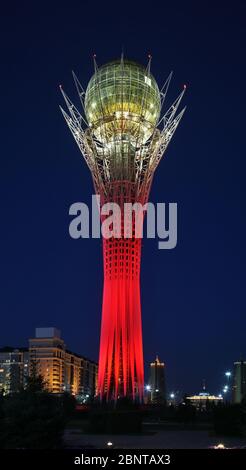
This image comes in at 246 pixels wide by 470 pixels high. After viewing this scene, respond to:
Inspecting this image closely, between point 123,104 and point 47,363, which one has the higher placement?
point 123,104

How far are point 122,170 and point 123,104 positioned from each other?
7.26m

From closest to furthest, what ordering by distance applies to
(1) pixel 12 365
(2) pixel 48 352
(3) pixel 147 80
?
(3) pixel 147 80 → (2) pixel 48 352 → (1) pixel 12 365

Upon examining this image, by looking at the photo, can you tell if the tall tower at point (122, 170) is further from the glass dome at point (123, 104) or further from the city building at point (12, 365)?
the city building at point (12, 365)

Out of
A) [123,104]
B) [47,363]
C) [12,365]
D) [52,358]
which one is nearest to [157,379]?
[52,358]

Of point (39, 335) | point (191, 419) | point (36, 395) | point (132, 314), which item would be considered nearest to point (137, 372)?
point (132, 314)

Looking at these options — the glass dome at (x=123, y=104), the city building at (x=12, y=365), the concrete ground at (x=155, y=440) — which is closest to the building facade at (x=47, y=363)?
the city building at (x=12, y=365)

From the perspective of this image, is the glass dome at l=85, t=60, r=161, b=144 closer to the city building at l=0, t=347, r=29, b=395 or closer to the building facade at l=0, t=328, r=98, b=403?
the building facade at l=0, t=328, r=98, b=403

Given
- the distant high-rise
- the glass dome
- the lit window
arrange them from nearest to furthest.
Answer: the glass dome → the lit window → the distant high-rise

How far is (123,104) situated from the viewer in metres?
62.5

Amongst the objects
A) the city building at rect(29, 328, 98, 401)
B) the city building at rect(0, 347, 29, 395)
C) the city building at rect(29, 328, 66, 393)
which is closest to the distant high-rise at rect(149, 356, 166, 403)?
the city building at rect(29, 328, 98, 401)

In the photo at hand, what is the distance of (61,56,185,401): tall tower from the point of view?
57438mm

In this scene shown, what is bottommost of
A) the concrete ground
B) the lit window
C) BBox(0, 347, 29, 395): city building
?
the concrete ground

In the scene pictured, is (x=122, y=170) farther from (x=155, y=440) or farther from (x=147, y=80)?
(x=155, y=440)

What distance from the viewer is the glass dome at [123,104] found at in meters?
62.6
